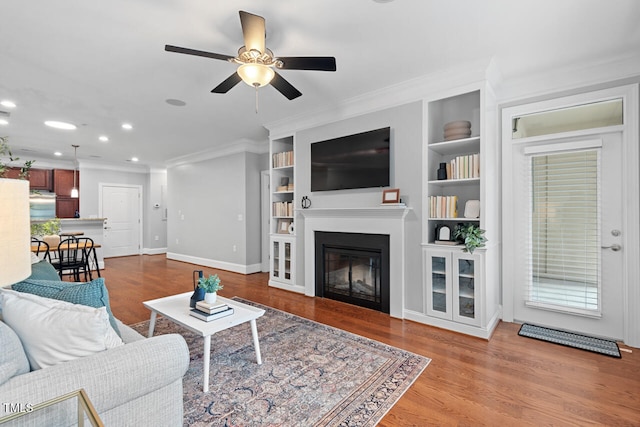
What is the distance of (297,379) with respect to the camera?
7.29 ft

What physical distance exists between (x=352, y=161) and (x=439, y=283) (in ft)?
5.72

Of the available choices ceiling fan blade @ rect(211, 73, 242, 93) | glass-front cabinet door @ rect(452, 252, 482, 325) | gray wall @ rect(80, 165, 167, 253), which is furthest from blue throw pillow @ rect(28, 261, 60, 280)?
gray wall @ rect(80, 165, 167, 253)

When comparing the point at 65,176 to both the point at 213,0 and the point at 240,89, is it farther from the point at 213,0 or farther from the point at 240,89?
the point at 213,0

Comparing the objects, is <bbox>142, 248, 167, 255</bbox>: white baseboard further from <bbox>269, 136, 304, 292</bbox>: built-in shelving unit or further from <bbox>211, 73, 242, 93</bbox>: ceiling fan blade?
<bbox>211, 73, 242, 93</bbox>: ceiling fan blade

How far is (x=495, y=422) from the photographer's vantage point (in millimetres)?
1785

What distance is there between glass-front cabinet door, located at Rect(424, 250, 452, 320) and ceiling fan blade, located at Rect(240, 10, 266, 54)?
2531mm

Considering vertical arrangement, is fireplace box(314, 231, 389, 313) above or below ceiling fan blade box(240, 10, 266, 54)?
below

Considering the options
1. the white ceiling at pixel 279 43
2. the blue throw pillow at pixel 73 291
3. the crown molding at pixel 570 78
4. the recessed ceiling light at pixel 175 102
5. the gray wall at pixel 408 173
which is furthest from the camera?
the recessed ceiling light at pixel 175 102

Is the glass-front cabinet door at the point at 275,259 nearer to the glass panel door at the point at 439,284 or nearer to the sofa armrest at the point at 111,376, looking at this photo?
the glass panel door at the point at 439,284

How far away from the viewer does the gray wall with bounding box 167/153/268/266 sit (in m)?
6.03

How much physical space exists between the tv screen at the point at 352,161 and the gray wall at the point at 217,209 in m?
2.22

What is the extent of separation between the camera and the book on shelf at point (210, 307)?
230 cm

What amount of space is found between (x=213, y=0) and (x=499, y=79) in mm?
2824

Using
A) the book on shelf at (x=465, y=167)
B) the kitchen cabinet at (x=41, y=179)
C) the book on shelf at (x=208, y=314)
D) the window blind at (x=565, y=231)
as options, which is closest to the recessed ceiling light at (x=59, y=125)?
the kitchen cabinet at (x=41, y=179)
